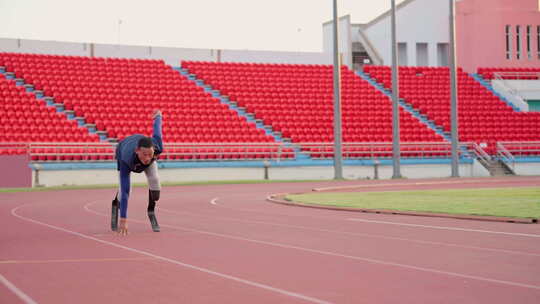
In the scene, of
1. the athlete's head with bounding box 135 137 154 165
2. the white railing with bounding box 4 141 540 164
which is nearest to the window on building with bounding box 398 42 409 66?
the white railing with bounding box 4 141 540 164

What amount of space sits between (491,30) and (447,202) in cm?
3891

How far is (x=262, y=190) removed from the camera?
28.0 metres

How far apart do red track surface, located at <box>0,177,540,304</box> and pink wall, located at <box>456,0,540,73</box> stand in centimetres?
4183

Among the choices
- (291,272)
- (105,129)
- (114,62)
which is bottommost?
(291,272)

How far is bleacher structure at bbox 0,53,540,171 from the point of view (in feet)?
119

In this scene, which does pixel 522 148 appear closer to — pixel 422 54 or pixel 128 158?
pixel 422 54

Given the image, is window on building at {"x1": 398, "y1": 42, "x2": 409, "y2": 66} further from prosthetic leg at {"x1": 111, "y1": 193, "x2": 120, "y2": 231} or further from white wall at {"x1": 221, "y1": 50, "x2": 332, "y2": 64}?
prosthetic leg at {"x1": 111, "y1": 193, "x2": 120, "y2": 231}

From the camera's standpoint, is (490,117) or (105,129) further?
(490,117)

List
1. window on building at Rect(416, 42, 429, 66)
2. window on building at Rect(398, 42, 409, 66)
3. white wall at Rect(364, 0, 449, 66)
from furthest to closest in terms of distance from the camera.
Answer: window on building at Rect(416, 42, 429, 66) < window on building at Rect(398, 42, 409, 66) < white wall at Rect(364, 0, 449, 66)

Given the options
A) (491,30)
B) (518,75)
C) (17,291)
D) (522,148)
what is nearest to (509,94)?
(518,75)

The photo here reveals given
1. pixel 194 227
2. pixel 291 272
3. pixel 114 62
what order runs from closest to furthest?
1. pixel 291 272
2. pixel 194 227
3. pixel 114 62

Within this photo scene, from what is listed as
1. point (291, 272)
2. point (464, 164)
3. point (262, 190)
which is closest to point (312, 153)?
point (464, 164)

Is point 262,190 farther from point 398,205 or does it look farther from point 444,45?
point 444,45

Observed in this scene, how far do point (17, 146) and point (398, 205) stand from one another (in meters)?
19.4
